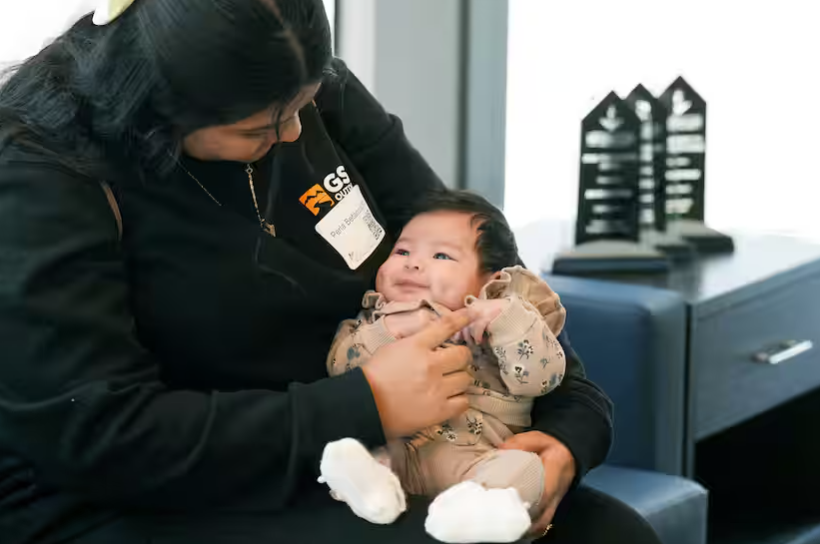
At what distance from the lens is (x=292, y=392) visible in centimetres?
118

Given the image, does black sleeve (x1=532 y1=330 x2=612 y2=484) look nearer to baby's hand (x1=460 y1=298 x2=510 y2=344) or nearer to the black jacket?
the black jacket

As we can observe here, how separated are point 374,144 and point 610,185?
79 cm

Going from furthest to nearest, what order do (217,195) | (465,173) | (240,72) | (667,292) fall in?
(465,173) < (667,292) < (217,195) < (240,72)

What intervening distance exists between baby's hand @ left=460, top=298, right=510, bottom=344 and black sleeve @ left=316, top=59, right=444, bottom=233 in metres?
0.25

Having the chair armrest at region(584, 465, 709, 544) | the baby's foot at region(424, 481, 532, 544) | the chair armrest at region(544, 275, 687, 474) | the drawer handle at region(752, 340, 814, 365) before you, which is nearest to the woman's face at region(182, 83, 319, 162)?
the baby's foot at region(424, 481, 532, 544)

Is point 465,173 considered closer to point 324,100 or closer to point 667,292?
point 667,292

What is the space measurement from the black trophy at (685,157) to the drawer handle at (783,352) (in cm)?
23

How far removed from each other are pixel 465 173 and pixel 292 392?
1.50m

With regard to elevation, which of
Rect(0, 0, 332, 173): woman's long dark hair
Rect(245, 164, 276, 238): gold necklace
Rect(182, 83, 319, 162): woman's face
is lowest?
Rect(245, 164, 276, 238): gold necklace

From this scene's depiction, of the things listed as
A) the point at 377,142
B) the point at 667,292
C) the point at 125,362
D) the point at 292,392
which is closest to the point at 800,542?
the point at 667,292

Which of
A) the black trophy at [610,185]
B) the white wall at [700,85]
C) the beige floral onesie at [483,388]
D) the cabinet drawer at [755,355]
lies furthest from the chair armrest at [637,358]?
the white wall at [700,85]

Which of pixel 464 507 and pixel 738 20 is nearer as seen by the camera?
pixel 464 507

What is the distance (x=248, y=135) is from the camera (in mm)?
1175

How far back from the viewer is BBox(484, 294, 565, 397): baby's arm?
4.32ft
